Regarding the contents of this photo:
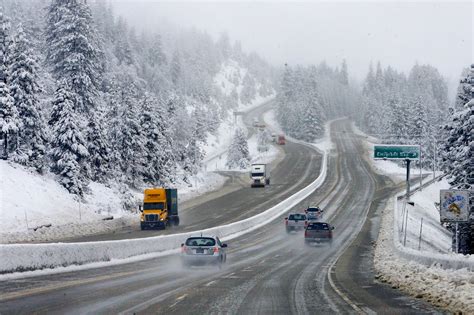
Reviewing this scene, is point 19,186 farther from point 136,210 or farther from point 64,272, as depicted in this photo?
point 64,272

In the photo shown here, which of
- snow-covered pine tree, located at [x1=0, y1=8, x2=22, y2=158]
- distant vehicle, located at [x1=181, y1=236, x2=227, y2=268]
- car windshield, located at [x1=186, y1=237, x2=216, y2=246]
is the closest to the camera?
distant vehicle, located at [x1=181, y1=236, x2=227, y2=268]

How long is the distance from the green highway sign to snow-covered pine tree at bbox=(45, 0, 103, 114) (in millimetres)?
38478

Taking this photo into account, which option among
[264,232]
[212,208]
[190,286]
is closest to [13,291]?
[190,286]

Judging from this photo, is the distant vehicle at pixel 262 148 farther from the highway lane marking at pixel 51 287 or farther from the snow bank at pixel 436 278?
the highway lane marking at pixel 51 287

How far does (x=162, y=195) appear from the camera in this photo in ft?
164

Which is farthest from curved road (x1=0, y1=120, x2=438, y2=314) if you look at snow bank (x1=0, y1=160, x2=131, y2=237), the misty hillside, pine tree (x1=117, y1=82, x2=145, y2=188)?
pine tree (x1=117, y1=82, x2=145, y2=188)

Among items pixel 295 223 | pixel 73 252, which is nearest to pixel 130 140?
pixel 295 223

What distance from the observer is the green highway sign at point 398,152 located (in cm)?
7519

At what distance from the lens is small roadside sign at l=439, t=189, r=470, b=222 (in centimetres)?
2972

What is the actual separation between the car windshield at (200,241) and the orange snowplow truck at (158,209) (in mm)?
24282

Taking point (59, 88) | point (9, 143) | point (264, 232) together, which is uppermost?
point (59, 88)

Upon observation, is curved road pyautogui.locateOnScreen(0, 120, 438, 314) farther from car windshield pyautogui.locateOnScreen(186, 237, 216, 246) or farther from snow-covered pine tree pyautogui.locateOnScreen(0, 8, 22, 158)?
snow-covered pine tree pyautogui.locateOnScreen(0, 8, 22, 158)

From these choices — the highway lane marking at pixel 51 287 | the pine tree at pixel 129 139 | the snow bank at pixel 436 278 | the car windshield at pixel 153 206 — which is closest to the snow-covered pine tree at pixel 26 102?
the car windshield at pixel 153 206

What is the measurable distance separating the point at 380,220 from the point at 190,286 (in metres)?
42.6
